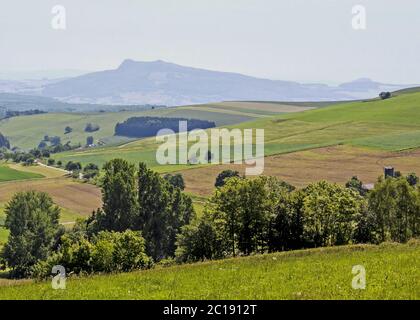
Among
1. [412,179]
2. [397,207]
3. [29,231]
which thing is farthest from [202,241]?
[412,179]

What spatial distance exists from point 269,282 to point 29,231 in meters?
71.2

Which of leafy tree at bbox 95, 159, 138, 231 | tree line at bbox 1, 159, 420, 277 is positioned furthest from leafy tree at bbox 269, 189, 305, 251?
leafy tree at bbox 95, 159, 138, 231

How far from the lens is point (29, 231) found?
88812 mm

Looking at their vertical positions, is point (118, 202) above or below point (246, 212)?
below

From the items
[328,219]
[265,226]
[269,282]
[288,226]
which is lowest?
[265,226]

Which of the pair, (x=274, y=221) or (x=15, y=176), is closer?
(x=274, y=221)

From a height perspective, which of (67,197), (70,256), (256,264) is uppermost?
(256,264)

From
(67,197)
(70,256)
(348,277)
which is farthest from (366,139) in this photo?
(348,277)

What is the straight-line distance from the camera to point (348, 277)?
83.1 feet

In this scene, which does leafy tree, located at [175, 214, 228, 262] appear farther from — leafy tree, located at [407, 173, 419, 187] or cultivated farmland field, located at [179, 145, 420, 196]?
cultivated farmland field, located at [179, 145, 420, 196]

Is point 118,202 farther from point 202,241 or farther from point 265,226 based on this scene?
point 265,226

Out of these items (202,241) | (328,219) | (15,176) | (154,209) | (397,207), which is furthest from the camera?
(15,176)

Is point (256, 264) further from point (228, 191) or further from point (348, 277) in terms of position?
point (228, 191)
